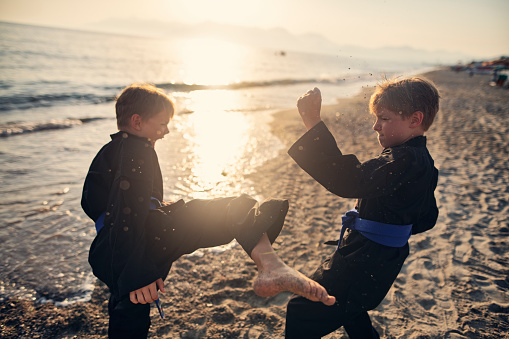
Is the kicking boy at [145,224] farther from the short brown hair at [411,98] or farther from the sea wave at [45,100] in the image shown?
the sea wave at [45,100]

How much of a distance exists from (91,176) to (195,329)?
1613 millimetres

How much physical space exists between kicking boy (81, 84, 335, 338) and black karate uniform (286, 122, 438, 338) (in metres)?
0.31

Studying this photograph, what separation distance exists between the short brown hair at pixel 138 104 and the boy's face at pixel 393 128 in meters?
1.52

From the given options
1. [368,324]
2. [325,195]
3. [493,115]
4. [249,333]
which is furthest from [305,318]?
[493,115]

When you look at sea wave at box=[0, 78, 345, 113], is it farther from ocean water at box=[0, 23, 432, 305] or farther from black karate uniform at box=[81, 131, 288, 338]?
black karate uniform at box=[81, 131, 288, 338]

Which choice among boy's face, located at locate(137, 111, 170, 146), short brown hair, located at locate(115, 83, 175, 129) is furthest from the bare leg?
short brown hair, located at locate(115, 83, 175, 129)

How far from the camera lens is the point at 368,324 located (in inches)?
88.8

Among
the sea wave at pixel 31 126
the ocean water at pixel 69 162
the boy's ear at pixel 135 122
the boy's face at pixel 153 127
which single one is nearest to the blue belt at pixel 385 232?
the ocean water at pixel 69 162

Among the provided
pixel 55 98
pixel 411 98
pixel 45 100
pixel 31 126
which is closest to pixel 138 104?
pixel 411 98

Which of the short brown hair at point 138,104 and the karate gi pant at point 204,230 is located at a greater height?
the short brown hair at point 138,104

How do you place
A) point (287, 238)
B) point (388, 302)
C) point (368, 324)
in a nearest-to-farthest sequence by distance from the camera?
point (368, 324), point (388, 302), point (287, 238)

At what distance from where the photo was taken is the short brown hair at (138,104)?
6.97ft

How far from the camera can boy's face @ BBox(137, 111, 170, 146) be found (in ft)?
7.00

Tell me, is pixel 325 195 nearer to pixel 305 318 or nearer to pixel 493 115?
pixel 305 318
